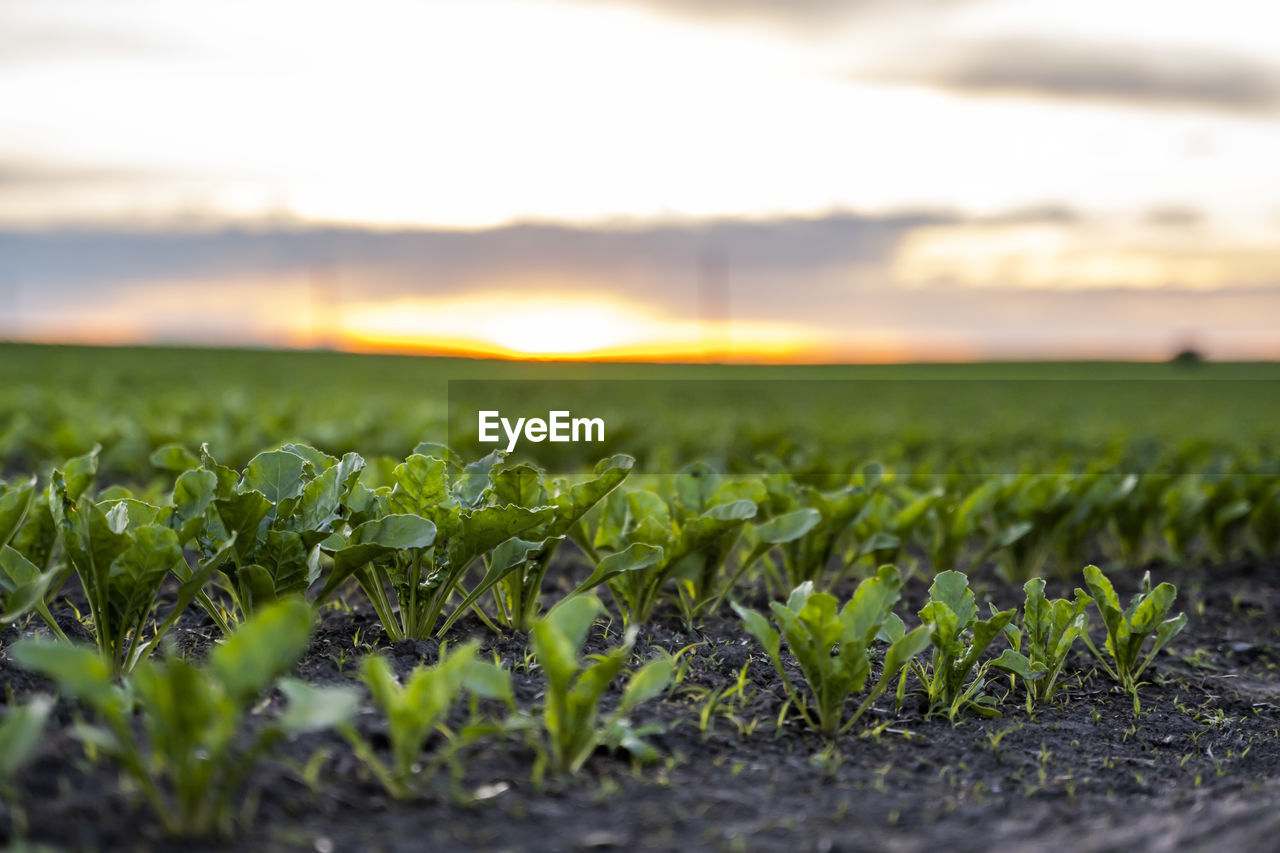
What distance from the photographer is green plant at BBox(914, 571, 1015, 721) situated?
294 centimetres

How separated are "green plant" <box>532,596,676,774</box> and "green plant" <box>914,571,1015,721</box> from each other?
37.7 inches

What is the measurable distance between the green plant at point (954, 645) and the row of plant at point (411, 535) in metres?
0.56

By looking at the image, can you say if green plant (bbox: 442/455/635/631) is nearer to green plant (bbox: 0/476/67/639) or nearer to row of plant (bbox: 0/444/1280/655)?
row of plant (bbox: 0/444/1280/655)

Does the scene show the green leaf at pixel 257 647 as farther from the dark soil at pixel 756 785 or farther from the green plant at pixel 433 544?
the green plant at pixel 433 544

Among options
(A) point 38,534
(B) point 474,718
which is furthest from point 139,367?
(B) point 474,718

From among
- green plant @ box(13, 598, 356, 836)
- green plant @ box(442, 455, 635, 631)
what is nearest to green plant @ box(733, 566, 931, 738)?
green plant @ box(442, 455, 635, 631)

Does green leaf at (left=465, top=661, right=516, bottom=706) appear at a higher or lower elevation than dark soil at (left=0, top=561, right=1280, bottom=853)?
higher

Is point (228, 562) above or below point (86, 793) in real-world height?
above

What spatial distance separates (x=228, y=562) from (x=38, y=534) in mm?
804

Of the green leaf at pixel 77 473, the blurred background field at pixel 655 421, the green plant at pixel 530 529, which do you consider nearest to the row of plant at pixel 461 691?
the green plant at pixel 530 529

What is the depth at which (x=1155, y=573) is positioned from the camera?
5605 millimetres

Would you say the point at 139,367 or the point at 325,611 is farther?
the point at 139,367

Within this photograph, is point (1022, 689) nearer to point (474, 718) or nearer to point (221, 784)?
point (474, 718)

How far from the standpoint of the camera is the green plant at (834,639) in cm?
264
